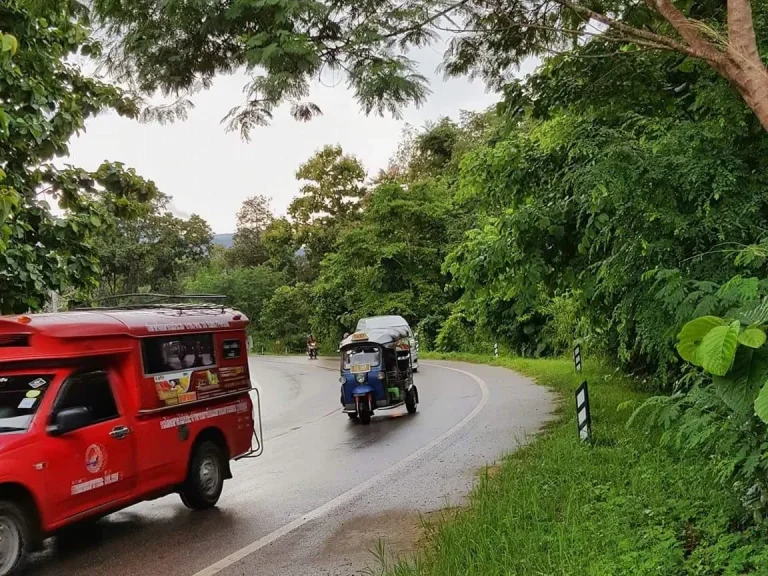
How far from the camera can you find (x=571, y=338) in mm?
27484

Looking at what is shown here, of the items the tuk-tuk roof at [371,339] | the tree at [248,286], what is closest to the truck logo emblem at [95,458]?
the tuk-tuk roof at [371,339]

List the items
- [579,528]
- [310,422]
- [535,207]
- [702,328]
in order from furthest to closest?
[310,422], [535,207], [579,528], [702,328]

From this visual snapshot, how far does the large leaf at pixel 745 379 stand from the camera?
12.8 feet

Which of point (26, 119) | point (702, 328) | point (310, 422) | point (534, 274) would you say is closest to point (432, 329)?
point (310, 422)

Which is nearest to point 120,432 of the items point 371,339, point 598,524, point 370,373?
point 598,524

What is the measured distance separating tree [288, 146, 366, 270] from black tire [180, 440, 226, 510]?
134 feet

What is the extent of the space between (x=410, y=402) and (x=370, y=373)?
1784mm

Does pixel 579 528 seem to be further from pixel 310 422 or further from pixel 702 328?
pixel 310 422

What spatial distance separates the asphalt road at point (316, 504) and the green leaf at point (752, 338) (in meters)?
3.79

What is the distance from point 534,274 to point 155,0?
6.64 metres

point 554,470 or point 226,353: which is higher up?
point 226,353

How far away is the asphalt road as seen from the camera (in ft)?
20.9

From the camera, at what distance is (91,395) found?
6820 millimetres

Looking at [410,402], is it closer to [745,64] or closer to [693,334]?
[745,64]
